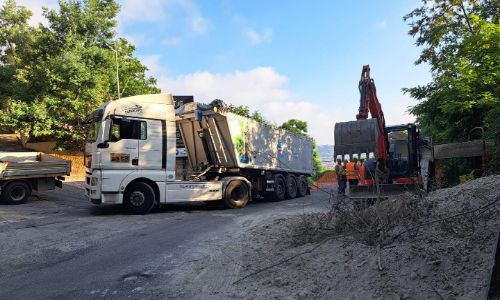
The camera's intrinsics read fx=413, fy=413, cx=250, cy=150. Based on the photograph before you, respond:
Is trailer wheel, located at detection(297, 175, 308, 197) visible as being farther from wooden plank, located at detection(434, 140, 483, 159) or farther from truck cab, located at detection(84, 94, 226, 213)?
truck cab, located at detection(84, 94, 226, 213)

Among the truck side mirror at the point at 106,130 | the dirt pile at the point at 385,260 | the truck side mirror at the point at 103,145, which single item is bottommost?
the dirt pile at the point at 385,260

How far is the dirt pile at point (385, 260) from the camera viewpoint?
365cm

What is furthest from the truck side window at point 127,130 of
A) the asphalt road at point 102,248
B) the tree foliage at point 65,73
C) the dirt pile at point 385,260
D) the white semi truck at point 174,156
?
the tree foliage at point 65,73

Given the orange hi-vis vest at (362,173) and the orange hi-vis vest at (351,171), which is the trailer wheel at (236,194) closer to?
the orange hi-vis vest at (351,171)

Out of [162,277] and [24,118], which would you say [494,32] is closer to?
[162,277]

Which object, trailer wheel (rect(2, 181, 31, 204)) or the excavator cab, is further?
trailer wheel (rect(2, 181, 31, 204))

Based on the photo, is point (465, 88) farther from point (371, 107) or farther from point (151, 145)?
point (151, 145)

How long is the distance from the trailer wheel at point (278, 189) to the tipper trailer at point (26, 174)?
767 cm

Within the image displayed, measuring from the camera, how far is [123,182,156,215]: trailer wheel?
1127 cm

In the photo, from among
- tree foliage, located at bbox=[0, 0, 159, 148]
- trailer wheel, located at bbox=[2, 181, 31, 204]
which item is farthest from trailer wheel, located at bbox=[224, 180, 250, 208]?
tree foliage, located at bbox=[0, 0, 159, 148]

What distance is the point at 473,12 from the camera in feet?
64.5

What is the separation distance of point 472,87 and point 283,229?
967 cm

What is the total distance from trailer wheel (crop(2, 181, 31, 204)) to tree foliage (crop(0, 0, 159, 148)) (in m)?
10.4

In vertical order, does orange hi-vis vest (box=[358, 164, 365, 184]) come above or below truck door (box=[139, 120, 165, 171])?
below
